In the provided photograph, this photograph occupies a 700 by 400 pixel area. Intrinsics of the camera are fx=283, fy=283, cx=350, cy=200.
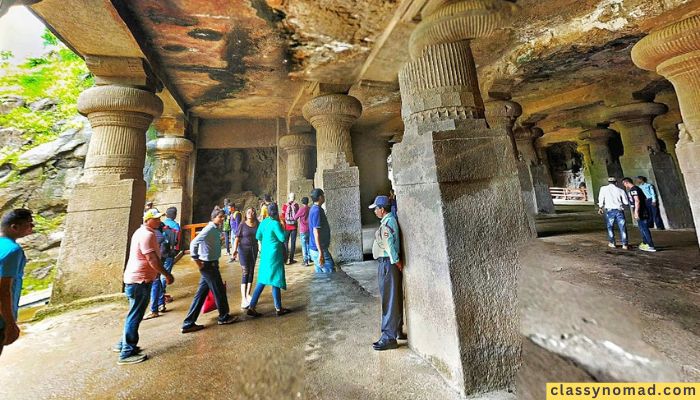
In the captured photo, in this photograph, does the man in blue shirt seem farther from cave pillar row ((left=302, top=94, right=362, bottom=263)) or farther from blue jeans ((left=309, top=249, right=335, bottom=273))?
cave pillar row ((left=302, top=94, right=362, bottom=263))

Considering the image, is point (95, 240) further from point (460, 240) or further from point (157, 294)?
point (460, 240)

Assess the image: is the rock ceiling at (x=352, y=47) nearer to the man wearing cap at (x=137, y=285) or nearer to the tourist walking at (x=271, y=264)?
the tourist walking at (x=271, y=264)

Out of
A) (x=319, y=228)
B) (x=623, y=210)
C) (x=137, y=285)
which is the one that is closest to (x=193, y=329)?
(x=137, y=285)

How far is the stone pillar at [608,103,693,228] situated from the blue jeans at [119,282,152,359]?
32.9ft

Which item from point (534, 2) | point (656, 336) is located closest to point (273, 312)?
point (656, 336)

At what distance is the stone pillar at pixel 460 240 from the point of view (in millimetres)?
1840

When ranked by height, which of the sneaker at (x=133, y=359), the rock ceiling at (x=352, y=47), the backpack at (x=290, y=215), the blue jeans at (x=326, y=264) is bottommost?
the sneaker at (x=133, y=359)

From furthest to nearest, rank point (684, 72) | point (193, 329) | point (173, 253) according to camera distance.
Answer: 1. point (684, 72)
2. point (173, 253)
3. point (193, 329)

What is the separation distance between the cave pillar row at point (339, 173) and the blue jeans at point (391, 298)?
3167 mm

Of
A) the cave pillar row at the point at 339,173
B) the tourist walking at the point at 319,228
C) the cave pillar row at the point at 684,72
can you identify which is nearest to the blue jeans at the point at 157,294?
the tourist walking at the point at 319,228

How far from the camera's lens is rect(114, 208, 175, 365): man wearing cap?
2.53 meters

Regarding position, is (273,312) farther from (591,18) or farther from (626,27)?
(626,27)

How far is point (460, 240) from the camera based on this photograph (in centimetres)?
189

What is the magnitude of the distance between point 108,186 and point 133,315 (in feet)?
9.35
